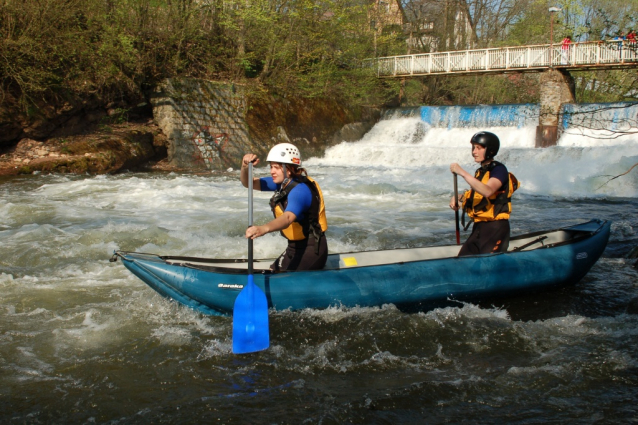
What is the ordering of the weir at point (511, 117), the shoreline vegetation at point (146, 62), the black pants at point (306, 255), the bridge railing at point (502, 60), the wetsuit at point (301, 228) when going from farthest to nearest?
the bridge railing at point (502, 60)
the weir at point (511, 117)
the shoreline vegetation at point (146, 62)
the black pants at point (306, 255)
the wetsuit at point (301, 228)

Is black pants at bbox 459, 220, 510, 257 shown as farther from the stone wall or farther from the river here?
the stone wall

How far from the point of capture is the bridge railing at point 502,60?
16.8 metres

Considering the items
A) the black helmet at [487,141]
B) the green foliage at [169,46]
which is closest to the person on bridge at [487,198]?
the black helmet at [487,141]

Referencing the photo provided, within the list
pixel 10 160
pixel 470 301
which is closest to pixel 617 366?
pixel 470 301

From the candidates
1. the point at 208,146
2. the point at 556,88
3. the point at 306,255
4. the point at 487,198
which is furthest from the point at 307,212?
the point at 556,88

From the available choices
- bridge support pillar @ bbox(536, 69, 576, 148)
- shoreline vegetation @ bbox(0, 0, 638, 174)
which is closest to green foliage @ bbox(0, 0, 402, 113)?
shoreline vegetation @ bbox(0, 0, 638, 174)

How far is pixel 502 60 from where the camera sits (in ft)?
63.4

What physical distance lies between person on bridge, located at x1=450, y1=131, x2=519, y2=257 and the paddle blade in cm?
179

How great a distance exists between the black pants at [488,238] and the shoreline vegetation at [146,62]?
4921mm

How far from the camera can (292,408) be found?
9.55 ft

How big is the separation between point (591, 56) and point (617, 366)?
16.2 metres

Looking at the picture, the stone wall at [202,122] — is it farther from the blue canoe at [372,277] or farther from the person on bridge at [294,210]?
the person on bridge at [294,210]

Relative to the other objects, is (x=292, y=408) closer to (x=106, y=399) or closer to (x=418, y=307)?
(x=106, y=399)

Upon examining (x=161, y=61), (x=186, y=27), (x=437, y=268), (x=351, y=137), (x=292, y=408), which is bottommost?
(x=292, y=408)
